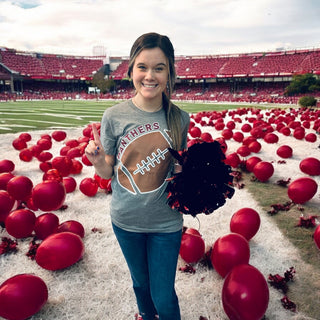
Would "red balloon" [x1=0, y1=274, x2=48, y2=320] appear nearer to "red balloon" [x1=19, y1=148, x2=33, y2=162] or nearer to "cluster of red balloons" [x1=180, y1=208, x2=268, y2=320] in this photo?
"cluster of red balloons" [x1=180, y1=208, x2=268, y2=320]

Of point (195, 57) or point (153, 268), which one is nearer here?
point (153, 268)

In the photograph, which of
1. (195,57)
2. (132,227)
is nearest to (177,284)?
(132,227)

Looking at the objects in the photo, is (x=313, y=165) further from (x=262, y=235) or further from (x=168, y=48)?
(x=168, y=48)

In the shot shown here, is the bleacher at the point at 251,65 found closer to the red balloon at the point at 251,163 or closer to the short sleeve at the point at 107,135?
the red balloon at the point at 251,163

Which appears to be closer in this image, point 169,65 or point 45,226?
point 169,65

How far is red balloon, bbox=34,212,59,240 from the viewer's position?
3.19 m

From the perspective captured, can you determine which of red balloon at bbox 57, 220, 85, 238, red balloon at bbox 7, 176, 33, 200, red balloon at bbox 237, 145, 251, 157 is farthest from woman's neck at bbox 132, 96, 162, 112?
red balloon at bbox 237, 145, 251, 157

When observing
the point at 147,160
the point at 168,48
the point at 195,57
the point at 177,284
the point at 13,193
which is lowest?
the point at 177,284

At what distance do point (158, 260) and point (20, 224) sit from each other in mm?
2160

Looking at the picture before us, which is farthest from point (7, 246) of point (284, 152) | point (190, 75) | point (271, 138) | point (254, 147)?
point (190, 75)

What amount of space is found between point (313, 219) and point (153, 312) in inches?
107

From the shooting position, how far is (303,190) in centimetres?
403

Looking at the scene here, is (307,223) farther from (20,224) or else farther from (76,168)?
(76,168)

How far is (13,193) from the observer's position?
3863mm
